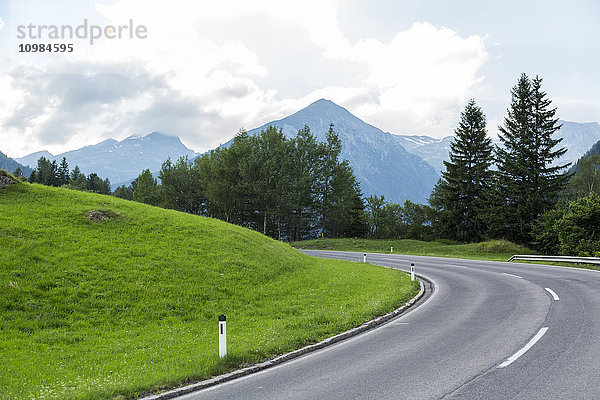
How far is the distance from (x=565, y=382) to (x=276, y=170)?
51386 mm

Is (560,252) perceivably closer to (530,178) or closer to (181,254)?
(530,178)

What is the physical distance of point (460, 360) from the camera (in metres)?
7.84

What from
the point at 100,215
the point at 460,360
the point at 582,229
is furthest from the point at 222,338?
the point at 582,229

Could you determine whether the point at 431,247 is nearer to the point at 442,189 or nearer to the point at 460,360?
the point at 442,189

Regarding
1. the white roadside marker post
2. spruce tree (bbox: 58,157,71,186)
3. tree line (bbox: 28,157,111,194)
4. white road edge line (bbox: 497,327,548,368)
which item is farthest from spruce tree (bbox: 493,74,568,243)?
spruce tree (bbox: 58,157,71,186)

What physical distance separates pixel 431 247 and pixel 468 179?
12495mm

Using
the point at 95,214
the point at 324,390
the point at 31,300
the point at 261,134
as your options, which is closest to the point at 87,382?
the point at 324,390

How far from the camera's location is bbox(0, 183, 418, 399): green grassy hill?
8.14 meters

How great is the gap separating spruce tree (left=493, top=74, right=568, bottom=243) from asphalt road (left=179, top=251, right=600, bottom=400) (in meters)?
35.1

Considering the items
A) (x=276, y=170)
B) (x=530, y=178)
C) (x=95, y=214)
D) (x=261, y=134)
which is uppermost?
(x=261, y=134)

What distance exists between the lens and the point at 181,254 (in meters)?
17.3

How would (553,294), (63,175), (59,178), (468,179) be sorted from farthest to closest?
(63,175) < (59,178) < (468,179) < (553,294)

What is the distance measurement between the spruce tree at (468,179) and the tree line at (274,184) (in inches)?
607

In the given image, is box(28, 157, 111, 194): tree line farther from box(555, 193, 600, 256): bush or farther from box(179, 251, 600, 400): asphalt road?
box(179, 251, 600, 400): asphalt road
